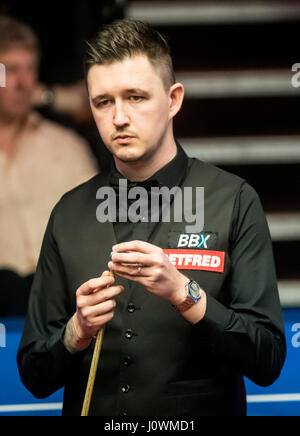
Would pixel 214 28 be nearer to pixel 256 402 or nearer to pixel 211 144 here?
pixel 211 144

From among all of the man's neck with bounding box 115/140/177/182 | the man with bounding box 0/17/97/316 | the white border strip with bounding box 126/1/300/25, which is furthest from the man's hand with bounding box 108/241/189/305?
the white border strip with bounding box 126/1/300/25

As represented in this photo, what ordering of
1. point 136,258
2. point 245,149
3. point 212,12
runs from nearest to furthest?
point 136,258 < point 245,149 < point 212,12

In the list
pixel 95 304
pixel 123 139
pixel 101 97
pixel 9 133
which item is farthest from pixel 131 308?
pixel 9 133

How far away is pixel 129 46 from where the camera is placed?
186 centimetres

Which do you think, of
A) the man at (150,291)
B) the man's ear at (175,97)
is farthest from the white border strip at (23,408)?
the man's ear at (175,97)

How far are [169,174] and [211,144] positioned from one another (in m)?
2.11

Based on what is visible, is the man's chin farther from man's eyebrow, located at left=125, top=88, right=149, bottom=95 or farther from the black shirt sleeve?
the black shirt sleeve

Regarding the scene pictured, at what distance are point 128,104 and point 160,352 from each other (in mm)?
614

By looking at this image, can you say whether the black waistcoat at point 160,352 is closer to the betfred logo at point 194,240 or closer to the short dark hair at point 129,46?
the betfred logo at point 194,240

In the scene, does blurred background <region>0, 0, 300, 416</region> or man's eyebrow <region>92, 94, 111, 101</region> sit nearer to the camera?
man's eyebrow <region>92, 94, 111, 101</region>

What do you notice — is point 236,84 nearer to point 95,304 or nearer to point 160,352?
point 160,352

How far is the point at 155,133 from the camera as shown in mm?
1892

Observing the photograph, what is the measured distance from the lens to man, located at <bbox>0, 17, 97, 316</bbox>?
12.5 ft

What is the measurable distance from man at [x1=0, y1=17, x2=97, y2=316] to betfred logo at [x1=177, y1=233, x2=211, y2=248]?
1.94 meters
